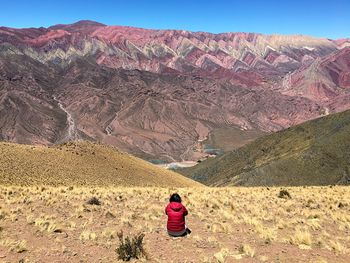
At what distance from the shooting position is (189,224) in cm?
1944

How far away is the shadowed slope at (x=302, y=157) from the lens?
389ft

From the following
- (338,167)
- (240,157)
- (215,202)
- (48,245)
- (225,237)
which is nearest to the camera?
(48,245)

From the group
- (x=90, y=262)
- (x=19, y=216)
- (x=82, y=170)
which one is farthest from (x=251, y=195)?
(x=82, y=170)

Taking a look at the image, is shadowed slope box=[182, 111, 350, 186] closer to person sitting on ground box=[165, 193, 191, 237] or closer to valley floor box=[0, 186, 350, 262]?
valley floor box=[0, 186, 350, 262]

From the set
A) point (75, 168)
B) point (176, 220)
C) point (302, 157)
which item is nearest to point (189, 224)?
point (176, 220)

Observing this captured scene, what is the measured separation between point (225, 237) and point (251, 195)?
13.8 metres

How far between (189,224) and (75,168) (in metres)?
36.5

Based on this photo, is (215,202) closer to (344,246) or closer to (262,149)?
(344,246)

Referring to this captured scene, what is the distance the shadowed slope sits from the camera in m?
119

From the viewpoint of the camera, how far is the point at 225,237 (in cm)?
1739

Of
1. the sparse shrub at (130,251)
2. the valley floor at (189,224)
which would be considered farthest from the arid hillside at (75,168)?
the sparse shrub at (130,251)

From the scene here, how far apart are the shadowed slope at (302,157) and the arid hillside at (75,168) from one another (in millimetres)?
63584

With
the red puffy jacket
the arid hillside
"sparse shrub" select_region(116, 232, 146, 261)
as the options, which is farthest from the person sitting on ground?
the arid hillside

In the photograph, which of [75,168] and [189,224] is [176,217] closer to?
[189,224]
